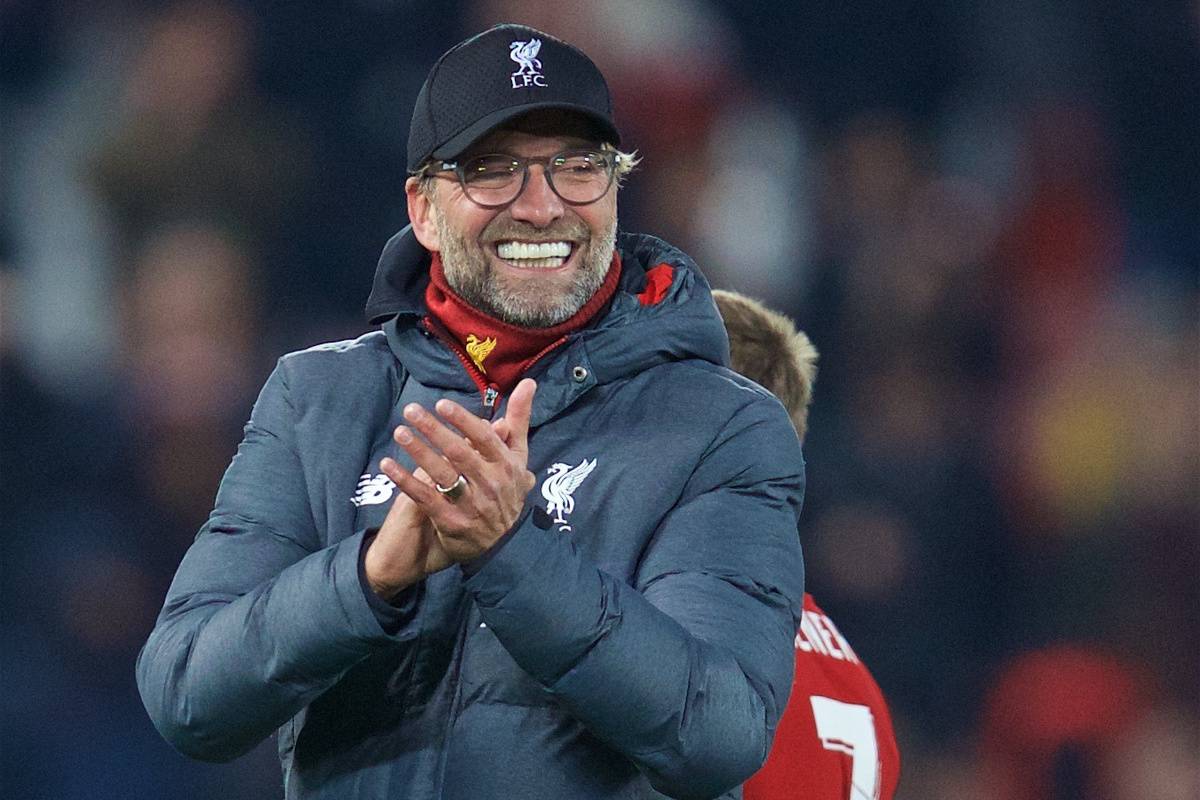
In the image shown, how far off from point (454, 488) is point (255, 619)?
29cm

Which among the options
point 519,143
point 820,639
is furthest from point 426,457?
point 820,639

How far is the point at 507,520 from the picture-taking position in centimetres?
170

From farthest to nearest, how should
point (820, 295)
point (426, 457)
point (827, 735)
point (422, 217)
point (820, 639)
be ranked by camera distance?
point (820, 295) → point (820, 639) → point (827, 735) → point (422, 217) → point (426, 457)

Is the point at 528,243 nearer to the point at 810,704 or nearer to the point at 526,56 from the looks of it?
the point at 526,56

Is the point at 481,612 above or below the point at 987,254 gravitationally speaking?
above

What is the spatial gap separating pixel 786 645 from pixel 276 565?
53 cm

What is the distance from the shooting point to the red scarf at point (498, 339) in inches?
80.7

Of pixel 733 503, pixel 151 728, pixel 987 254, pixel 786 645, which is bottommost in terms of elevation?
pixel 151 728

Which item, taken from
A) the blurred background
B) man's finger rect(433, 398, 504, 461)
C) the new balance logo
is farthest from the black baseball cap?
the blurred background

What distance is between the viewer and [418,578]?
1.78 m

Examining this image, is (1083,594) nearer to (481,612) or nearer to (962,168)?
(962,168)

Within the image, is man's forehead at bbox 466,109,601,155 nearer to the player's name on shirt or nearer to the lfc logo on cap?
the lfc logo on cap

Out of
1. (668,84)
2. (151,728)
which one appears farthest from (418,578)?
(668,84)

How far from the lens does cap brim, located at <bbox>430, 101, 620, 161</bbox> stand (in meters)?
2.01
